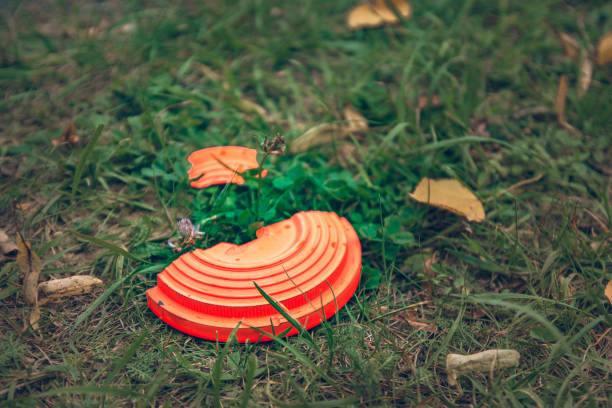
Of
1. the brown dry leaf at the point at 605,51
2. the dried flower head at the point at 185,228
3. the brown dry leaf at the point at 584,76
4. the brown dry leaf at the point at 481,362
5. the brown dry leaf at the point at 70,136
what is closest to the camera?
the brown dry leaf at the point at 481,362

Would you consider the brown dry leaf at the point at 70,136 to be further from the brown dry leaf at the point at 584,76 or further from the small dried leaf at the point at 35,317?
the brown dry leaf at the point at 584,76

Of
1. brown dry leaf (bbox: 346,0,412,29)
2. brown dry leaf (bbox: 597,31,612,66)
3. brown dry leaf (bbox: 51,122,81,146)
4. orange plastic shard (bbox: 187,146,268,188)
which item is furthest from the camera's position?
brown dry leaf (bbox: 346,0,412,29)

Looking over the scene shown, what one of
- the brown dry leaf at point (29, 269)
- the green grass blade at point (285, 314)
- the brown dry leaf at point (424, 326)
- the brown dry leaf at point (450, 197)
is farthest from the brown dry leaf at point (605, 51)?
the brown dry leaf at point (29, 269)

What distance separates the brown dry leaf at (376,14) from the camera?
2.81 m

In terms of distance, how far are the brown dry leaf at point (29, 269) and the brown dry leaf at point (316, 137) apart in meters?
1.13

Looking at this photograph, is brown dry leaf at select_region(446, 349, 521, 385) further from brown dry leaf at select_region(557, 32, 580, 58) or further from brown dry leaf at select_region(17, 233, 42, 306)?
brown dry leaf at select_region(557, 32, 580, 58)

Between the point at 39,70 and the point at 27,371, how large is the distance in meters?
1.79

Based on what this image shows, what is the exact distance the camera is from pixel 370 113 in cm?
233

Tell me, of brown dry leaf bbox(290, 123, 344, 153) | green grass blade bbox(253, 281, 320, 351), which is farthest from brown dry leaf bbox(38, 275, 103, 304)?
brown dry leaf bbox(290, 123, 344, 153)

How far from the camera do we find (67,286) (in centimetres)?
159

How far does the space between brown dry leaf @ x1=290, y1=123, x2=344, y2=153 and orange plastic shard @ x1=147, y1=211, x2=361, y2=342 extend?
570mm

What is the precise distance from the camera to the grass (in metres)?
1.43

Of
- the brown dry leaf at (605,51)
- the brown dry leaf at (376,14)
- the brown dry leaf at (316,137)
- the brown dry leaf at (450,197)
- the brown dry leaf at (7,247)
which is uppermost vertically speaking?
the brown dry leaf at (376,14)

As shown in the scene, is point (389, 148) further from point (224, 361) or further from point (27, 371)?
point (27, 371)
